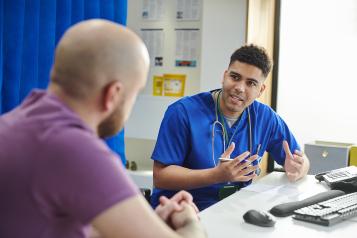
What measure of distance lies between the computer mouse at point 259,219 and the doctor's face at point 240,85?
2.58 ft

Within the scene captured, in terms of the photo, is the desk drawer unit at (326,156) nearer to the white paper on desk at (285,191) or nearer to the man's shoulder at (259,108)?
the man's shoulder at (259,108)

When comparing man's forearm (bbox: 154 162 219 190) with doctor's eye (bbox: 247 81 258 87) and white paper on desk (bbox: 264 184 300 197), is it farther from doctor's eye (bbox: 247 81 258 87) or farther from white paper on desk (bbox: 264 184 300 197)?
doctor's eye (bbox: 247 81 258 87)

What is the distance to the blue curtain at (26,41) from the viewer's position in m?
2.05

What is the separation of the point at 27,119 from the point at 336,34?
3262 millimetres

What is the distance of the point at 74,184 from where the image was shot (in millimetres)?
777

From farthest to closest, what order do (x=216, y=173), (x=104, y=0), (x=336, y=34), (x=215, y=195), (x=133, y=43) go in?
(x=336, y=34), (x=104, y=0), (x=215, y=195), (x=216, y=173), (x=133, y=43)

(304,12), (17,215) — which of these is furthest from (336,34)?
(17,215)

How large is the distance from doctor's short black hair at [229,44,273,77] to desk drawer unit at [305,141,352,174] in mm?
1386

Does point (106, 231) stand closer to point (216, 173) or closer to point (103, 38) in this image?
point (103, 38)

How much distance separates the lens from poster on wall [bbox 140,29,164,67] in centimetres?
376

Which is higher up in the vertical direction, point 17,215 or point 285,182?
point 17,215

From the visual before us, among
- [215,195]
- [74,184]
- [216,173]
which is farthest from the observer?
[215,195]

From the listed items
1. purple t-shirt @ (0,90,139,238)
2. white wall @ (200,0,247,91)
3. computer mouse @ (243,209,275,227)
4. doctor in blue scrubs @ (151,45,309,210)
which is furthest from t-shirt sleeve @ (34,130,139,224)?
white wall @ (200,0,247,91)

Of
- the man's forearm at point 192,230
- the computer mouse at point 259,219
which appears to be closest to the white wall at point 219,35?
the computer mouse at point 259,219
